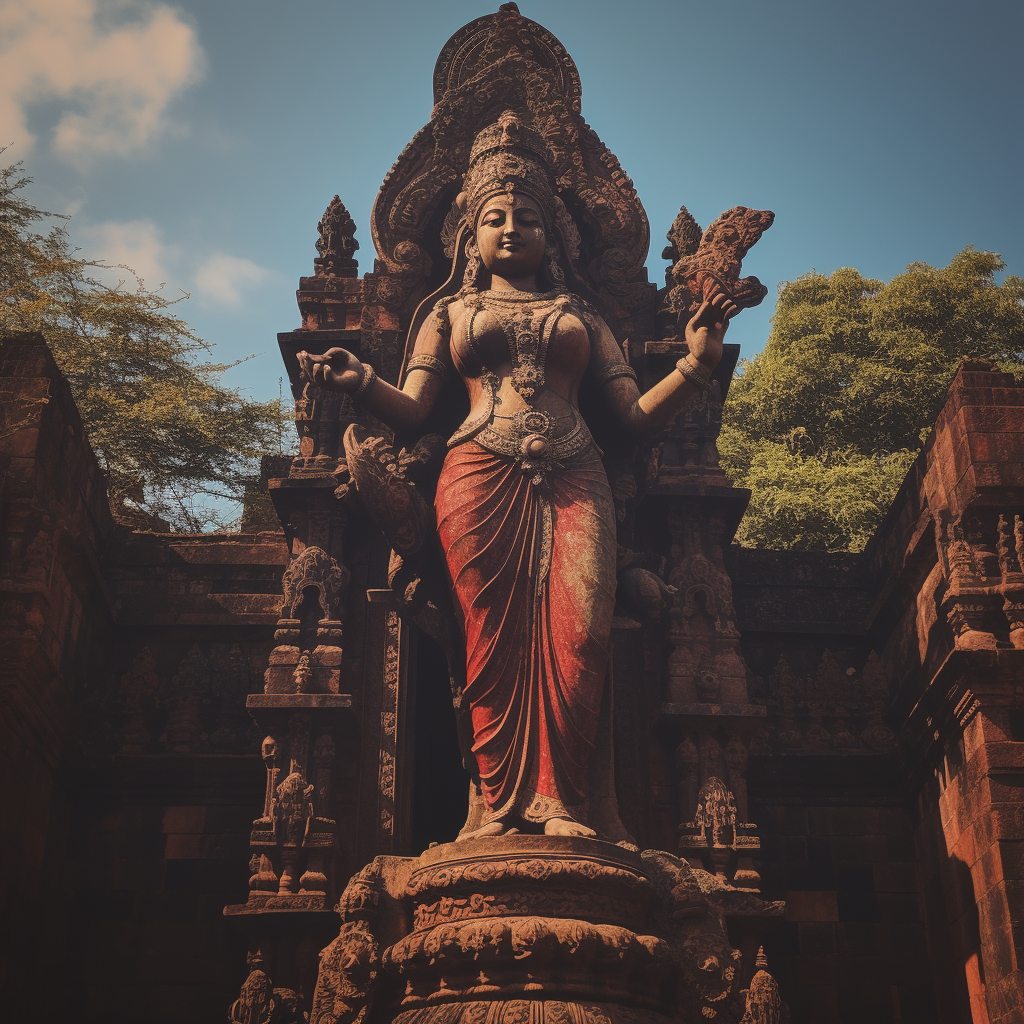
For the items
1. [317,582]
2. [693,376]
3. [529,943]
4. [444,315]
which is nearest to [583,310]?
[444,315]

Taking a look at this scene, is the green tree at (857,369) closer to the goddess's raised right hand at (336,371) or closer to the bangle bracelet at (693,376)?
the bangle bracelet at (693,376)

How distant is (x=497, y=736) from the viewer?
24.7ft

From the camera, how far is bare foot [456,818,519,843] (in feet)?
23.4

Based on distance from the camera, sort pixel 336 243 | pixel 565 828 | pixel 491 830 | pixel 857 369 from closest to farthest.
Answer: pixel 565 828 < pixel 491 830 < pixel 336 243 < pixel 857 369

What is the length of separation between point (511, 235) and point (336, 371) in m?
1.65

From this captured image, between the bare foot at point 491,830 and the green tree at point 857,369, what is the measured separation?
1178 cm

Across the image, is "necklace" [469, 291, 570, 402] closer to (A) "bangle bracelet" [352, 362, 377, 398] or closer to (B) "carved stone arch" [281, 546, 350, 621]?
(A) "bangle bracelet" [352, 362, 377, 398]

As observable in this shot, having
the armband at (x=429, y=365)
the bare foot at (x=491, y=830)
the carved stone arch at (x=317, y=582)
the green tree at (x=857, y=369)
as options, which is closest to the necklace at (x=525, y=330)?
the armband at (x=429, y=365)

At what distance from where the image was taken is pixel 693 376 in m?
8.26

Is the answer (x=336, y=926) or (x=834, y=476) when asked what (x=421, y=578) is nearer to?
(x=336, y=926)

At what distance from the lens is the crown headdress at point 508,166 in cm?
902

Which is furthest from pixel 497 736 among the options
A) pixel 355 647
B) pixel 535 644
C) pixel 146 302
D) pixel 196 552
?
pixel 146 302

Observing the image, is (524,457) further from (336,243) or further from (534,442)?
(336,243)

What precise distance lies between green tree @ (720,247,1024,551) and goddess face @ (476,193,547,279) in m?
10.2
